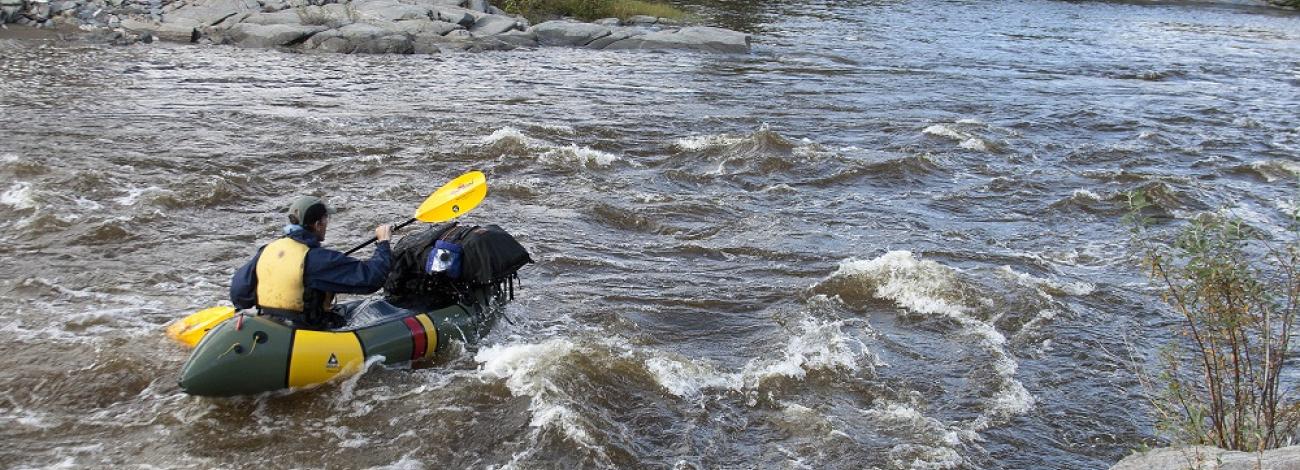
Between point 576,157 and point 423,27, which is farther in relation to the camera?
point 423,27

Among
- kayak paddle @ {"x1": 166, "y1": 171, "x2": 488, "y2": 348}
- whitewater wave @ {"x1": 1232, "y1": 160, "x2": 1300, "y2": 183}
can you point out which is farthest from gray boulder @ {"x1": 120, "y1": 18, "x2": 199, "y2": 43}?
whitewater wave @ {"x1": 1232, "y1": 160, "x2": 1300, "y2": 183}

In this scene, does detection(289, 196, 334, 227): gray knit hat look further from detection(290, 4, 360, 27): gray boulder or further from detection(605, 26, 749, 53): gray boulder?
detection(605, 26, 749, 53): gray boulder

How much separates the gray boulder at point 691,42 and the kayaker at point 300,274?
17.6 m

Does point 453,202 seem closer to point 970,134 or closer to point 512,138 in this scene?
point 512,138

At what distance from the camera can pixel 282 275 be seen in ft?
20.4

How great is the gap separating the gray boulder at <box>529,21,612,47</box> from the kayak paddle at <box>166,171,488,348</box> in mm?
16084

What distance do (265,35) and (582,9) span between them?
9.05m

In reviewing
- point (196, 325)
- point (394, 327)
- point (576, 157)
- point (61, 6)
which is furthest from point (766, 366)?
point (61, 6)

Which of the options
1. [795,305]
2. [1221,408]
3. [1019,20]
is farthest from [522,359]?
[1019,20]

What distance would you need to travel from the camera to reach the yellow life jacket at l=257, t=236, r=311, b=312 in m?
6.18

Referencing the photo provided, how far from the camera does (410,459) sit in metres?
5.82

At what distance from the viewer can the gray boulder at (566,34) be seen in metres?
23.7

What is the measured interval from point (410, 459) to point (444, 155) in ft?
23.7

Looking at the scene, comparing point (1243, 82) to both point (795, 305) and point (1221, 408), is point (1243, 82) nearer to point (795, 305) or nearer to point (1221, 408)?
point (795, 305)
